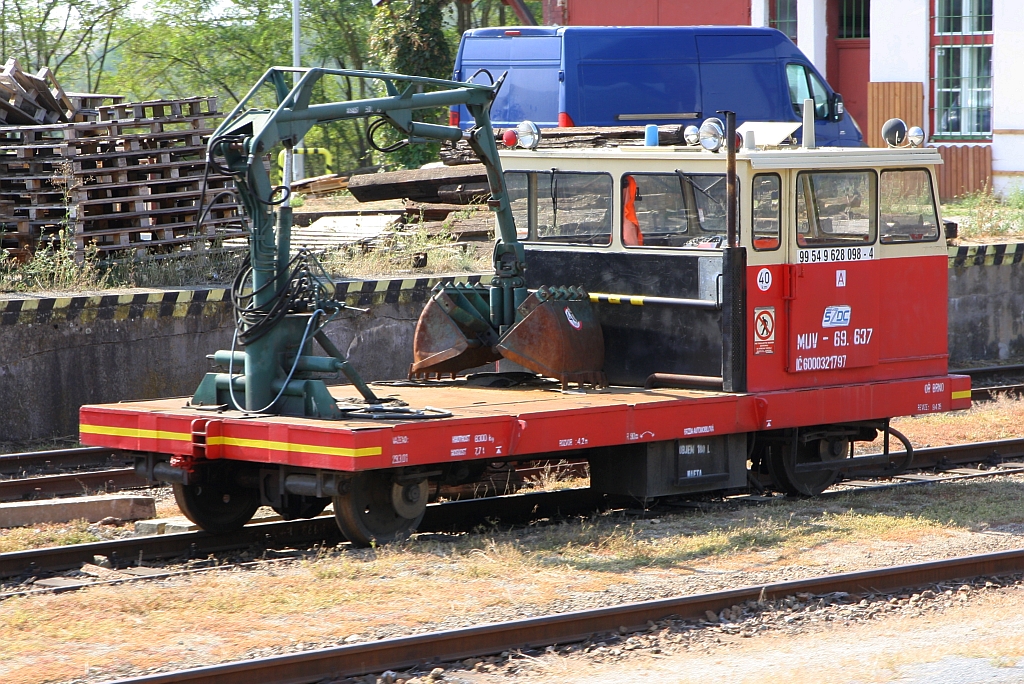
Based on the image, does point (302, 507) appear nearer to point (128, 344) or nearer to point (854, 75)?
point (128, 344)

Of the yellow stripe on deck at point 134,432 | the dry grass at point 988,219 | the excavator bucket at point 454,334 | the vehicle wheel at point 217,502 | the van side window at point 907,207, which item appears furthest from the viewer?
the dry grass at point 988,219

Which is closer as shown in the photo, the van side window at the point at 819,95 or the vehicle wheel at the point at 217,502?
the vehicle wheel at the point at 217,502

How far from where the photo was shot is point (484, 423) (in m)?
7.68

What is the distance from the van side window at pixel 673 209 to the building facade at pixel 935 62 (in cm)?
1932

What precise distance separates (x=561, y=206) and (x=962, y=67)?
20.1 m

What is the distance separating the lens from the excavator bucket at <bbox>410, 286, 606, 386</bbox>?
880cm

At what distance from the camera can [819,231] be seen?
9070 mm

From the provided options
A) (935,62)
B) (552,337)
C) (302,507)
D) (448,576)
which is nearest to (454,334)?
(552,337)

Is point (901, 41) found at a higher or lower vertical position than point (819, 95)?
higher

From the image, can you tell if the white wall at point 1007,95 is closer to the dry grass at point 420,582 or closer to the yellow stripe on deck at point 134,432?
the dry grass at point 420,582

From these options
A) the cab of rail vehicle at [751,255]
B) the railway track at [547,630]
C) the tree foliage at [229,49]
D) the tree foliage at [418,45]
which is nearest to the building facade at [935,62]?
the tree foliage at [418,45]

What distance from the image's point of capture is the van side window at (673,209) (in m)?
8.95

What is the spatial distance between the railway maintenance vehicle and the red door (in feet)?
67.3

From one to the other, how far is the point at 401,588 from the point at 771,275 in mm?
3348
